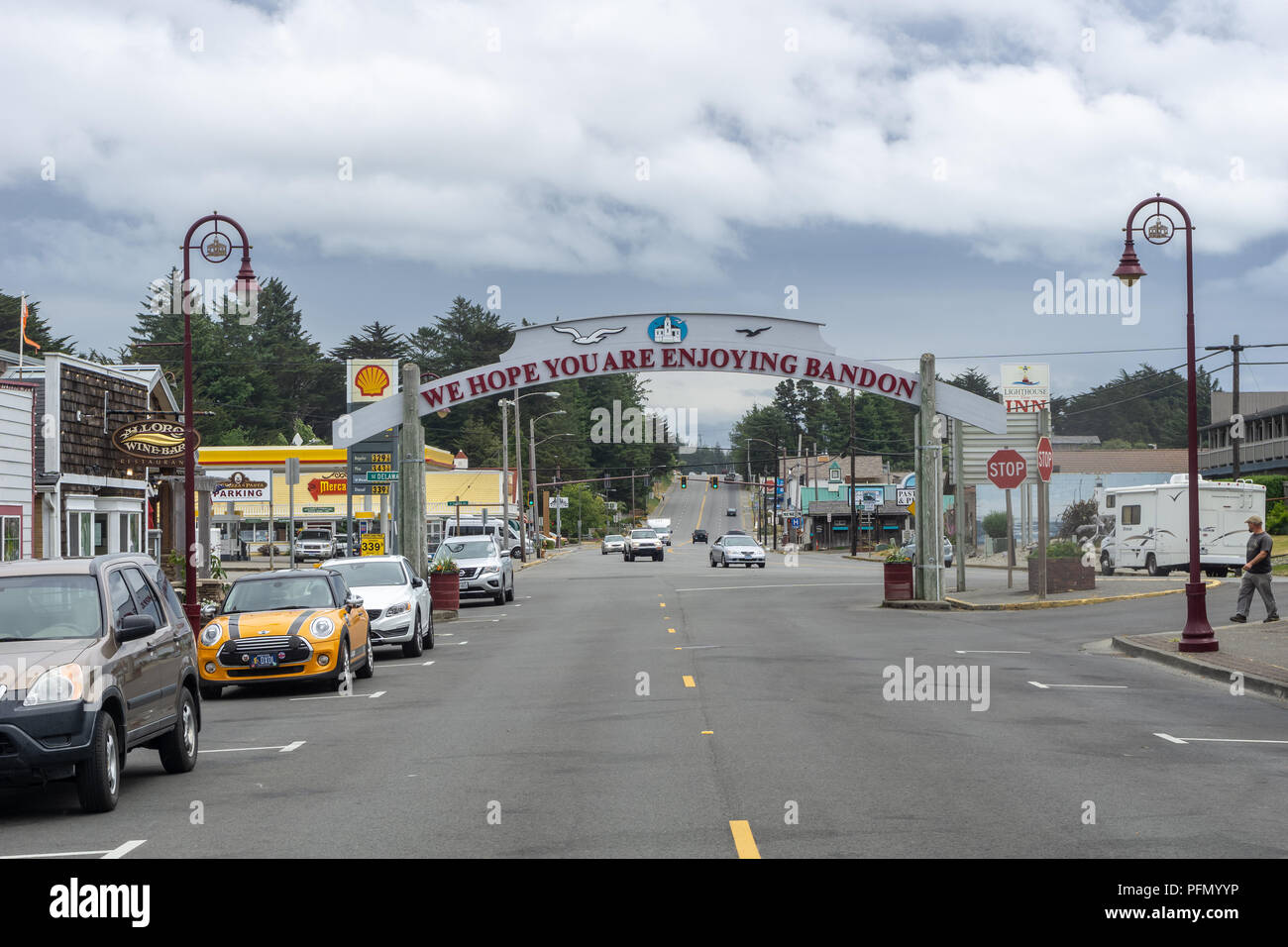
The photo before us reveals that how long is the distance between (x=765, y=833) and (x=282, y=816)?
326cm

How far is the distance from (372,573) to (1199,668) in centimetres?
1263

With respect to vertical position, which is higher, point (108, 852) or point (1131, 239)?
point (1131, 239)

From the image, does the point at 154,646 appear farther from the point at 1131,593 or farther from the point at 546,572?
the point at 546,572

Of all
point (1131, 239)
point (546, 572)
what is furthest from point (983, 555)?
point (1131, 239)

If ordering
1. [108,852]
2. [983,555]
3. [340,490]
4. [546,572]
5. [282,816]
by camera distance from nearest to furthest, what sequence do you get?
[108,852]
[282,816]
[546,572]
[983,555]
[340,490]

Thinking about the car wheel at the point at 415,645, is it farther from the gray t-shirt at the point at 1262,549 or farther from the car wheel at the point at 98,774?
the gray t-shirt at the point at 1262,549

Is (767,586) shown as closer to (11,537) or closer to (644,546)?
(11,537)

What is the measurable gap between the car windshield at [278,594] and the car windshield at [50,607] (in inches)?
301

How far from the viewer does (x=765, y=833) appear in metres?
8.63

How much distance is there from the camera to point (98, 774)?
9695 millimetres

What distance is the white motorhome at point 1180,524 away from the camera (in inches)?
1638

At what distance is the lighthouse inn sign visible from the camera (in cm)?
3391
